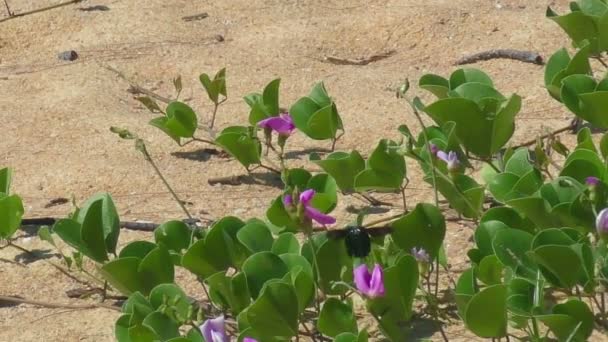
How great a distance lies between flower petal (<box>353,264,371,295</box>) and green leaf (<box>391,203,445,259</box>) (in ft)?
0.63

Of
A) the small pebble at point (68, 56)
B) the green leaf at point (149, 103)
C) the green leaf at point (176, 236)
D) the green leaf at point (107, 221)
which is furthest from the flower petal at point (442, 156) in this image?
Answer: the small pebble at point (68, 56)

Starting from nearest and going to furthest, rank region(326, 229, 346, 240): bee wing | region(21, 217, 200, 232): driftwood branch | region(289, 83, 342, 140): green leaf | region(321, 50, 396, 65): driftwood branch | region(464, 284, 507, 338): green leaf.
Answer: region(464, 284, 507, 338): green leaf < region(326, 229, 346, 240): bee wing < region(21, 217, 200, 232): driftwood branch < region(289, 83, 342, 140): green leaf < region(321, 50, 396, 65): driftwood branch

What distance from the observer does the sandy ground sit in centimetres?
238

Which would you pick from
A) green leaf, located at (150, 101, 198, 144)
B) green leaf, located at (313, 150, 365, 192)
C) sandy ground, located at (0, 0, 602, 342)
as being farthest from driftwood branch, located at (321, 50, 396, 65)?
green leaf, located at (313, 150, 365, 192)

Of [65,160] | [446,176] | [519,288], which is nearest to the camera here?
[519,288]

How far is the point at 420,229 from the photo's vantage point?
6.03 ft

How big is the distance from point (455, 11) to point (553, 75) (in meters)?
0.94

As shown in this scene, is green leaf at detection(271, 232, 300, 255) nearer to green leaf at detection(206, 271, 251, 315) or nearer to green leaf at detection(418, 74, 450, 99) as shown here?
green leaf at detection(206, 271, 251, 315)

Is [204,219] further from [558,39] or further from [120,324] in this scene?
[558,39]

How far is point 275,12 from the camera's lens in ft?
11.4

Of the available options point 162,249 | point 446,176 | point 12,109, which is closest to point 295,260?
point 162,249

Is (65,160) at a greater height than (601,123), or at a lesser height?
lesser

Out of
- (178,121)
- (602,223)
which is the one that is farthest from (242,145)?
(602,223)

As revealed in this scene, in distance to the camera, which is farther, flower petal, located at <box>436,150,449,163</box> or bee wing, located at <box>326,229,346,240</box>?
flower petal, located at <box>436,150,449,163</box>
